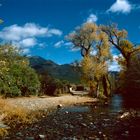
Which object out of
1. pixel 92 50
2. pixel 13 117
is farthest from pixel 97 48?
pixel 13 117

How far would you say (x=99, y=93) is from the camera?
63.6 metres

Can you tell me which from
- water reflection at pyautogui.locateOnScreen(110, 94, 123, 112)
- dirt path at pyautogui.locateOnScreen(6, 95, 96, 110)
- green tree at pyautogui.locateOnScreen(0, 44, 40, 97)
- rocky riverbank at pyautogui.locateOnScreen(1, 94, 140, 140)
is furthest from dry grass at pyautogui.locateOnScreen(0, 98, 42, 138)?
green tree at pyautogui.locateOnScreen(0, 44, 40, 97)

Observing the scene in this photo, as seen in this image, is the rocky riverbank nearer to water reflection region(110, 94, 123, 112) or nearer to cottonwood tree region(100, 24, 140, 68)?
water reflection region(110, 94, 123, 112)

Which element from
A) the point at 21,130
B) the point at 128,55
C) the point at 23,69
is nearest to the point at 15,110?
the point at 21,130

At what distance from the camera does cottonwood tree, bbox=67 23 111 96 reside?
5975 cm

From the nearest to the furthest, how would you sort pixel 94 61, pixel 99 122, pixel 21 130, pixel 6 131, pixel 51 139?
pixel 51 139
pixel 6 131
pixel 21 130
pixel 99 122
pixel 94 61

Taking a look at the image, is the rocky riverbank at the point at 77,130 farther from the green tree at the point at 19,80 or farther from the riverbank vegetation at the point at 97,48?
the riverbank vegetation at the point at 97,48

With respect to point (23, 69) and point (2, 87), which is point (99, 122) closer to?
point (2, 87)

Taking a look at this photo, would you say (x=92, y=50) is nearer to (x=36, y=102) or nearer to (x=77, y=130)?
(x=36, y=102)

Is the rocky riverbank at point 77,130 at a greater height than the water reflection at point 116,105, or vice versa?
the water reflection at point 116,105

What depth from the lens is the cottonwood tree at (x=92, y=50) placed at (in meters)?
59.8

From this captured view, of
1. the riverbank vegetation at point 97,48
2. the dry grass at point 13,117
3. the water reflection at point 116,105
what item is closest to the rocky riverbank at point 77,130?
the dry grass at point 13,117

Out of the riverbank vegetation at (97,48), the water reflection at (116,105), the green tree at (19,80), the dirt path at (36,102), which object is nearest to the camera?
the dirt path at (36,102)

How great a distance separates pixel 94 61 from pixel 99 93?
6425mm
